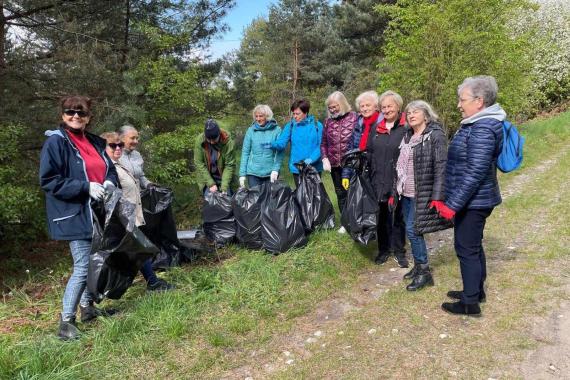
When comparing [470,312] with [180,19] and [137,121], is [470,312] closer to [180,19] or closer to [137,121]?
[137,121]

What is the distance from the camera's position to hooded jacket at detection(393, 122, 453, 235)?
3.33 m

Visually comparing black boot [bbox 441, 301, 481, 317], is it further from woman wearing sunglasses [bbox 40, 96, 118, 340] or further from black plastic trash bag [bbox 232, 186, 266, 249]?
woman wearing sunglasses [bbox 40, 96, 118, 340]

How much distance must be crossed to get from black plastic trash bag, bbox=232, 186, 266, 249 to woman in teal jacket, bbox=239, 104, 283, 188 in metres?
0.40

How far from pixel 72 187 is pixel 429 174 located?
2634mm

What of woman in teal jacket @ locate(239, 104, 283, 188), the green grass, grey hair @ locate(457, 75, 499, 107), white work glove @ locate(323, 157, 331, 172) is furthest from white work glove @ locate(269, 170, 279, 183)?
grey hair @ locate(457, 75, 499, 107)

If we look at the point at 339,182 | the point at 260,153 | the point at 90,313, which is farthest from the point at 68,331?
the point at 339,182

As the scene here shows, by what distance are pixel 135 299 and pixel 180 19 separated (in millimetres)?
8173

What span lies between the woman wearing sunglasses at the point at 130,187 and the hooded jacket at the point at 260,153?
1.58m

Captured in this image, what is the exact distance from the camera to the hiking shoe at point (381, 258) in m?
4.46

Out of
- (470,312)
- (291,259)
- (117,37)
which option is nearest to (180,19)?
(117,37)

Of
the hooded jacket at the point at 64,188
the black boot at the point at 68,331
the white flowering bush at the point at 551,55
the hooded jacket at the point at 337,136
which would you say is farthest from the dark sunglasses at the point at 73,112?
the white flowering bush at the point at 551,55

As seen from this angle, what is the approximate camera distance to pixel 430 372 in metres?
2.54

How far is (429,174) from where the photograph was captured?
3367 mm

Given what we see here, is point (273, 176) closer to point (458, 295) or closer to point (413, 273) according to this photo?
point (413, 273)
